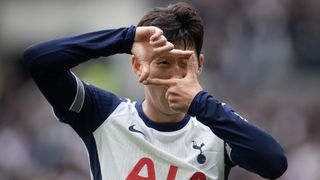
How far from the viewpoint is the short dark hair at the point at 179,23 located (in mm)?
5215

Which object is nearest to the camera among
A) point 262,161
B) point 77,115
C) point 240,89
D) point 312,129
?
point 262,161

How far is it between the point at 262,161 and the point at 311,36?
30.4ft

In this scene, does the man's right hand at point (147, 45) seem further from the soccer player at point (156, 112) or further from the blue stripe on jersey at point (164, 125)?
the blue stripe on jersey at point (164, 125)

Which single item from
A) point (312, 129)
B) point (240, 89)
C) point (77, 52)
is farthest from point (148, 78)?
point (240, 89)

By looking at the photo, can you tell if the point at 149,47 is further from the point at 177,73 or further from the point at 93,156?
the point at 93,156

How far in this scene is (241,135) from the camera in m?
4.91

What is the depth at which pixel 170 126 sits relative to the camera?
5359 millimetres

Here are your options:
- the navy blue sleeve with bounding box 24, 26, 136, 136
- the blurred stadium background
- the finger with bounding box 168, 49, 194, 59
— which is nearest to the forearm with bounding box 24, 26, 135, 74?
the navy blue sleeve with bounding box 24, 26, 136, 136

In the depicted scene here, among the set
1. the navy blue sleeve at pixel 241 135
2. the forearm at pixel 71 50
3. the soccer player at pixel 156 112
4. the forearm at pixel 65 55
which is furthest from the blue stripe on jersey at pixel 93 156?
the navy blue sleeve at pixel 241 135

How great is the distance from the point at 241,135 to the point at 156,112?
1.98 feet

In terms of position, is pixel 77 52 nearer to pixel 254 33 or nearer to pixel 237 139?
pixel 237 139

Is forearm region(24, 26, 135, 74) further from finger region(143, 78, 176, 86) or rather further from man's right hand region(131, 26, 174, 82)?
finger region(143, 78, 176, 86)

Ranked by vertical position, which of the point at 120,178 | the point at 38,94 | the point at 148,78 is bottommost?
the point at 38,94

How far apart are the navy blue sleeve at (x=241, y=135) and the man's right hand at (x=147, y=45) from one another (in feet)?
0.85
